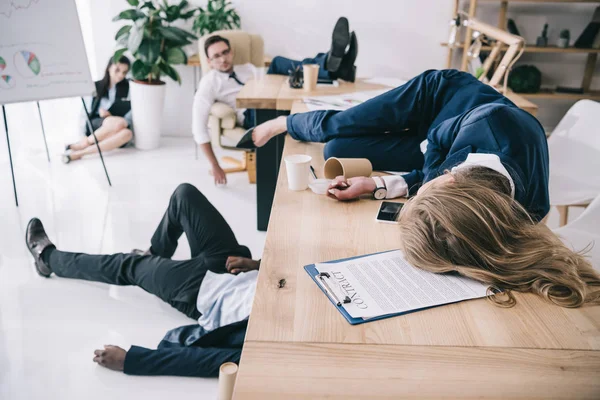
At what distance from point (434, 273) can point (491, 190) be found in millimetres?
207

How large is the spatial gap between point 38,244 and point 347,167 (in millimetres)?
1446

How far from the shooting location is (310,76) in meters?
2.50

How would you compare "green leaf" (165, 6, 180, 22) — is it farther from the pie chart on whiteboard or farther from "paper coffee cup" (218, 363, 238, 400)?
"paper coffee cup" (218, 363, 238, 400)

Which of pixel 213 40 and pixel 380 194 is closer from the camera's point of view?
pixel 380 194

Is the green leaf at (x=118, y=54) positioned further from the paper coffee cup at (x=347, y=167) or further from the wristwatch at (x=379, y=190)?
the wristwatch at (x=379, y=190)

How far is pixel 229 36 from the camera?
140 inches

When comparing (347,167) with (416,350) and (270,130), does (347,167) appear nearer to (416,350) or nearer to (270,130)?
(270,130)

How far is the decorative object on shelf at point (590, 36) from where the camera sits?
4.03m

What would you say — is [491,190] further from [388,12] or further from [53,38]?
[388,12]

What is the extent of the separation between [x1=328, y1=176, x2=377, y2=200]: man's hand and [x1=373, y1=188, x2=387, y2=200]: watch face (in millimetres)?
14

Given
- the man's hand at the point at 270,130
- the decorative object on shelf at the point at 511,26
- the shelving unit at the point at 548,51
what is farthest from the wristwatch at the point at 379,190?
the decorative object on shelf at the point at 511,26

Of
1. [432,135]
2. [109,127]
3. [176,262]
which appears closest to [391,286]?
[432,135]

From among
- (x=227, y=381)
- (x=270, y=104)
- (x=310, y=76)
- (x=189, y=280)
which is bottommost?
(x=189, y=280)

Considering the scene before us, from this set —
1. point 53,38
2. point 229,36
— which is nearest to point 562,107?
point 229,36
